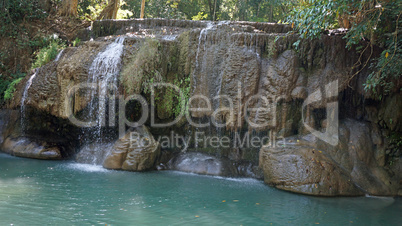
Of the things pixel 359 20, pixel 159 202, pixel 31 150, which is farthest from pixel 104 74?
pixel 359 20

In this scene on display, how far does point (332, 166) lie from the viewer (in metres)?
7.40

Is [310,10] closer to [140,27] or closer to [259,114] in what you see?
[259,114]

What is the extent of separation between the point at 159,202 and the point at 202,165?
3023mm

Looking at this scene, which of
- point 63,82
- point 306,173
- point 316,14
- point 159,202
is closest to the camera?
point 159,202

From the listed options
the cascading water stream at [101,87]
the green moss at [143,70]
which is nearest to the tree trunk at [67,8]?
the cascading water stream at [101,87]

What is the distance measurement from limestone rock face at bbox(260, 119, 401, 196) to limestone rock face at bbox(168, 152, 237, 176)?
1.16 metres

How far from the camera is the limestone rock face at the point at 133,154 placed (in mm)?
8742

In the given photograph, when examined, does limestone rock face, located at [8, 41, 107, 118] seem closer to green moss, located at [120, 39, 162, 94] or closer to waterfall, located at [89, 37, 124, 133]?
waterfall, located at [89, 37, 124, 133]

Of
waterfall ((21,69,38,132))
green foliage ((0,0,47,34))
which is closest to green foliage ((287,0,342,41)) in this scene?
waterfall ((21,69,38,132))

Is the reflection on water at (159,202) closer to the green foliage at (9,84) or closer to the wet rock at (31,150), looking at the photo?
the wet rock at (31,150)

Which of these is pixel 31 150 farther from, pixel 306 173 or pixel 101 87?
pixel 306 173

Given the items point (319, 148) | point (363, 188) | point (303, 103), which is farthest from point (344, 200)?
point (303, 103)

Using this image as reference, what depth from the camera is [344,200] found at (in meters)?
6.87

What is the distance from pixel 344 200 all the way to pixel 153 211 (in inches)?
156
